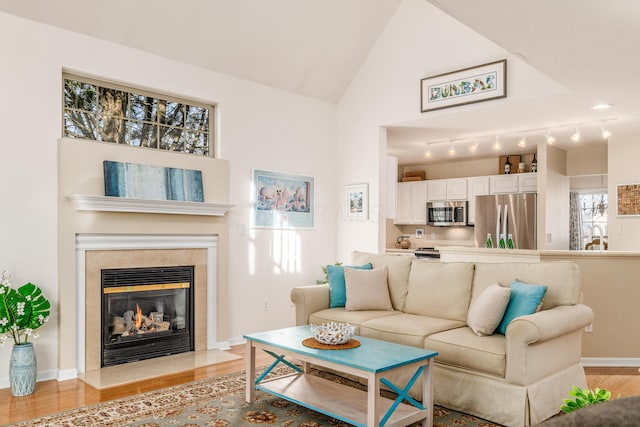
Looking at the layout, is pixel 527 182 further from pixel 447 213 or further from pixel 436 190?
pixel 436 190

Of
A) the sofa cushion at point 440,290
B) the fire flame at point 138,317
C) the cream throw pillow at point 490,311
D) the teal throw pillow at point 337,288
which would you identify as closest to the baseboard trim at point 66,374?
the fire flame at point 138,317

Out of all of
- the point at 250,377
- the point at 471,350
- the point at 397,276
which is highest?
the point at 397,276

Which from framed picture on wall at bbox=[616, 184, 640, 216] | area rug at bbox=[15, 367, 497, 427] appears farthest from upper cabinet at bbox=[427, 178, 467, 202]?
area rug at bbox=[15, 367, 497, 427]

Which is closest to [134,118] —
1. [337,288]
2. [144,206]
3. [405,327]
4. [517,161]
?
[144,206]

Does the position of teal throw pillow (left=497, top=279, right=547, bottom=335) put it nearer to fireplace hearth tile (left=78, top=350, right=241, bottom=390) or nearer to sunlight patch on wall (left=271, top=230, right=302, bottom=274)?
fireplace hearth tile (left=78, top=350, right=241, bottom=390)

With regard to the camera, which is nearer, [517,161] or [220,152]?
[220,152]

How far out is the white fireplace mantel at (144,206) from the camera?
402 centimetres

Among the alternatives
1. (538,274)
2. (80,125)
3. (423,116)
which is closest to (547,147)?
(423,116)

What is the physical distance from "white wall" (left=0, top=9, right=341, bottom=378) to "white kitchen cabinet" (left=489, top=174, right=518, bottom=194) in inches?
107

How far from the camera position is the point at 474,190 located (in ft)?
25.3

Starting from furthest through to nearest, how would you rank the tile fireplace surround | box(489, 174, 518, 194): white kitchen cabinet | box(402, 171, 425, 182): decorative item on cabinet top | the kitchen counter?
box(402, 171, 425, 182): decorative item on cabinet top < box(489, 174, 518, 194): white kitchen cabinet < the kitchen counter < the tile fireplace surround

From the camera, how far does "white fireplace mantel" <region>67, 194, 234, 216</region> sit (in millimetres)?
4023

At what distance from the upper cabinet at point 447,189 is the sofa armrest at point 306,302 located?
168 inches

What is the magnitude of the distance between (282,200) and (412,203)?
3502 millimetres
